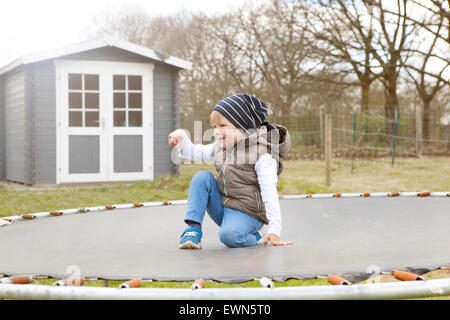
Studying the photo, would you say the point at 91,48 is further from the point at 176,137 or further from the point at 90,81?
the point at 176,137

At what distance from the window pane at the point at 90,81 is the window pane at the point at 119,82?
240 millimetres

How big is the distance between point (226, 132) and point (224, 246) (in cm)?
42

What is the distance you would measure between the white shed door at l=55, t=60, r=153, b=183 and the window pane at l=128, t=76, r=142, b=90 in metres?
0.03

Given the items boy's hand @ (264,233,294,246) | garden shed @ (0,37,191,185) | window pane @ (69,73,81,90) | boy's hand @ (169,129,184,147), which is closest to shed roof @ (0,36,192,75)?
garden shed @ (0,37,191,185)

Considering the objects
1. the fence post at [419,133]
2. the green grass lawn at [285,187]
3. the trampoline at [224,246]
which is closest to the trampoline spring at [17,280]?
the trampoline at [224,246]

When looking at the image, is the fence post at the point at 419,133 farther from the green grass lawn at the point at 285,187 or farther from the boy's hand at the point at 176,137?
the boy's hand at the point at 176,137

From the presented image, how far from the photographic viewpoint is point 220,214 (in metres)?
1.93

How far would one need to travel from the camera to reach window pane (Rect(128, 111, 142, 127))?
266 inches

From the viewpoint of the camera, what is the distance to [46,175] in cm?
657

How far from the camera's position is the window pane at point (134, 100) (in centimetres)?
673

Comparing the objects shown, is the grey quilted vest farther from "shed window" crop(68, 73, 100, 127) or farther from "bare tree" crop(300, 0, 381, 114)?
"bare tree" crop(300, 0, 381, 114)

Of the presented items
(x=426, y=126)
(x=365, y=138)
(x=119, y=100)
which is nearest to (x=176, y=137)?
(x=119, y=100)
